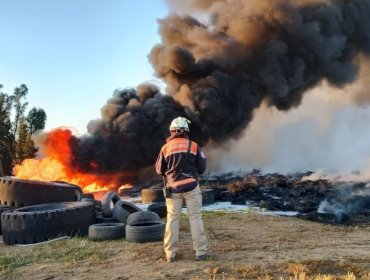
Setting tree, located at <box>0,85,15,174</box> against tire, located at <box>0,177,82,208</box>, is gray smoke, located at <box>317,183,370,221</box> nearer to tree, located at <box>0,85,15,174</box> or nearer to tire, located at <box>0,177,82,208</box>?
tire, located at <box>0,177,82,208</box>

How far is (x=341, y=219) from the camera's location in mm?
12688

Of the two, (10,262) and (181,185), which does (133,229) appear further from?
(10,262)

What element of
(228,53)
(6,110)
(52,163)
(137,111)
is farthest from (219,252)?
(6,110)

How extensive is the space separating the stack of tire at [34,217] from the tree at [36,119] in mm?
36257

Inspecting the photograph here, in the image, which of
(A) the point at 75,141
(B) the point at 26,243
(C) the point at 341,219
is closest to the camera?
(B) the point at 26,243

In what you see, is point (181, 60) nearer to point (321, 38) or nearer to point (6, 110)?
point (321, 38)

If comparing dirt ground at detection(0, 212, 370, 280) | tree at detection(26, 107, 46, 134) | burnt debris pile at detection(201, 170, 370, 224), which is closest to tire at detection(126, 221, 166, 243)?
dirt ground at detection(0, 212, 370, 280)

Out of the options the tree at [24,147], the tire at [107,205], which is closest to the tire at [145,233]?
the tire at [107,205]

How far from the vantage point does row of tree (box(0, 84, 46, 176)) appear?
123 feet

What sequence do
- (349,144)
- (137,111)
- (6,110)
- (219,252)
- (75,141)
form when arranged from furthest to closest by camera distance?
(6,110)
(349,144)
(137,111)
(75,141)
(219,252)

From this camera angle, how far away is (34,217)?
31.2ft

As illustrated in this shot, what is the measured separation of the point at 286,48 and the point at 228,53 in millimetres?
4055

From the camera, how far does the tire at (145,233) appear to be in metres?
8.75

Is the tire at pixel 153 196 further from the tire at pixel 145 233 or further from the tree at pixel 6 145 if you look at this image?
the tree at pixel 6 145
